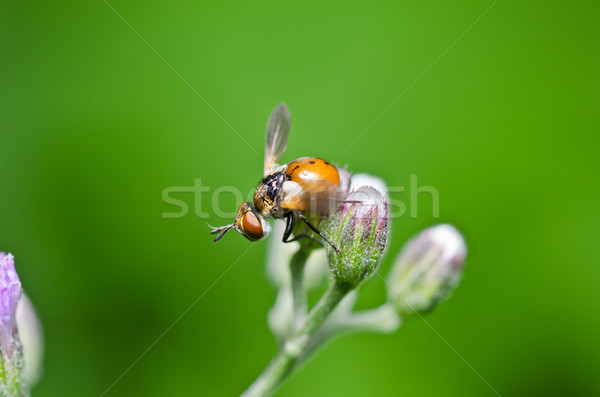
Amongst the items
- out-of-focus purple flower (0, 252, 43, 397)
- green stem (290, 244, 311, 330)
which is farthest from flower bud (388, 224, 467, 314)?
out-of-focus purple flower (0, 252, 43, 397)

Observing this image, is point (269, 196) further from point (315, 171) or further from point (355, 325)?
point (355, 325)

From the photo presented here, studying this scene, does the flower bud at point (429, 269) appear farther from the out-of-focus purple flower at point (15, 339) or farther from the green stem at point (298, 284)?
the out-of-focus purple flower at point (15, 339)

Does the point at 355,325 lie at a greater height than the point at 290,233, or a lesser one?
lesser

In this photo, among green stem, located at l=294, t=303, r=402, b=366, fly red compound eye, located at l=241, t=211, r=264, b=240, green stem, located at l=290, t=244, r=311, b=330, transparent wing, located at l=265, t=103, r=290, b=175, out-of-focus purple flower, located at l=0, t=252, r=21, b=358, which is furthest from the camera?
transparent wing, located at l=265, t=103, r=290, b=175

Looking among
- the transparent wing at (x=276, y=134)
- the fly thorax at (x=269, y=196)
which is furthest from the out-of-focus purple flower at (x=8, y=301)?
the transparent wing at (x=276, y=134)

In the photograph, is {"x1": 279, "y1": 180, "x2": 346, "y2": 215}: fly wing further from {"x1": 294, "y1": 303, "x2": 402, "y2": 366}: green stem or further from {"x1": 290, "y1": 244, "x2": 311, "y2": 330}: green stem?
{"x1": 294, "y1": 303, "x2": 402, "y2": 366}: green stem

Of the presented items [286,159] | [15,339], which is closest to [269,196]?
[15,339]

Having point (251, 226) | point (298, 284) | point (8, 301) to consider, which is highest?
point (251, 226)
